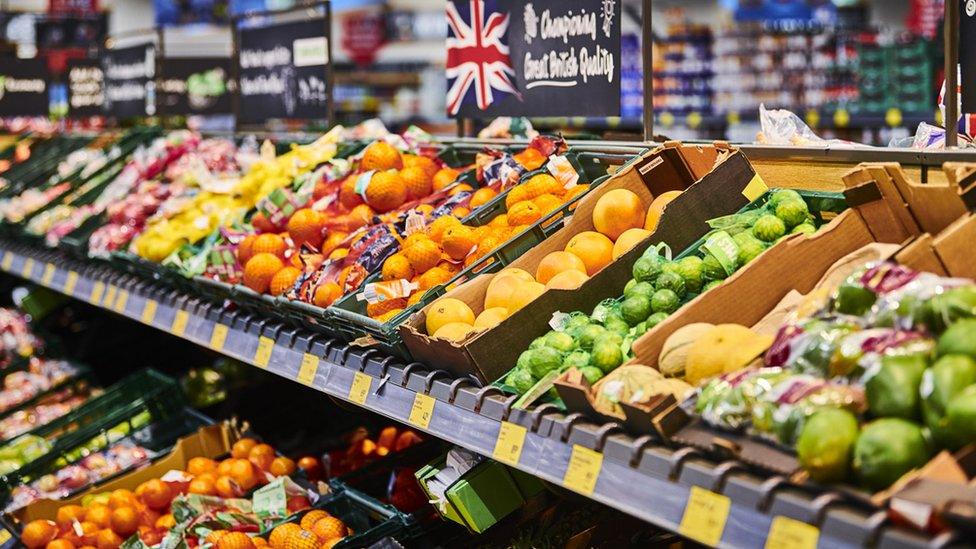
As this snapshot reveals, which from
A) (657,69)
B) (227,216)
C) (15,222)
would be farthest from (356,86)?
(227,216)

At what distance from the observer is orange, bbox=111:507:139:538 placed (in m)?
2.96

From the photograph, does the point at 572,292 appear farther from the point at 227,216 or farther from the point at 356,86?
the point at 356,86

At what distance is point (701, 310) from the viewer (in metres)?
1.79

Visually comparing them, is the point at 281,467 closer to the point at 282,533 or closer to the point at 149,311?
the point at 282,533

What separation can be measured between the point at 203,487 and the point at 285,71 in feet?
6.53

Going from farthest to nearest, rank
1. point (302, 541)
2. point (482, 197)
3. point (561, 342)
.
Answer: point (482, 197) → point (302, 541) → point (561, 342)

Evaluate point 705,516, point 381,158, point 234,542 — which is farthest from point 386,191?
point 705,516

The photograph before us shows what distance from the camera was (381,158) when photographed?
328 centimetres

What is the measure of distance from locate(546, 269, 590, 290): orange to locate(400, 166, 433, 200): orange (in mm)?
1044

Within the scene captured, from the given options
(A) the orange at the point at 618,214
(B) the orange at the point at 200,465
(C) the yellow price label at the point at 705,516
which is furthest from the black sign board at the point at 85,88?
(C) the yellow price label at the point at 705,516

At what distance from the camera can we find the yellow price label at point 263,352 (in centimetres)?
264

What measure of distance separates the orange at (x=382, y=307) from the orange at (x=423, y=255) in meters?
0.15

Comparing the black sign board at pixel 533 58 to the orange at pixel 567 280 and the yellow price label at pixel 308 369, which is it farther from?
the yellow price label at pixel 308 369

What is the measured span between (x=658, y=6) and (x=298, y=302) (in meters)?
14.1
